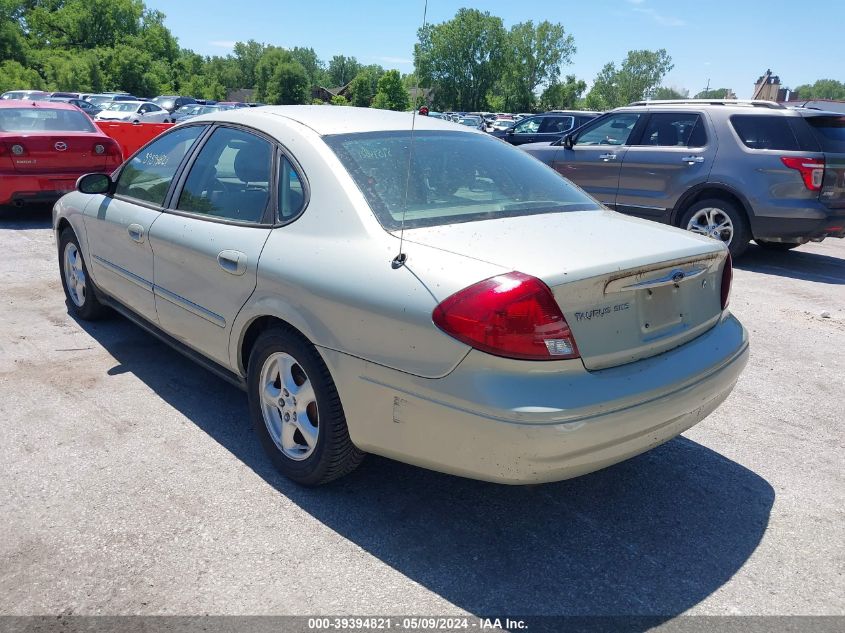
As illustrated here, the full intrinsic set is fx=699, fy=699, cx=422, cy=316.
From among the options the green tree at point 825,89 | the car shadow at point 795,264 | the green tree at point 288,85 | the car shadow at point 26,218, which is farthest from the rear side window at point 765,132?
the green tree at point 825,89

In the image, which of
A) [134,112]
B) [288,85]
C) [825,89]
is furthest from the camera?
[825,89]

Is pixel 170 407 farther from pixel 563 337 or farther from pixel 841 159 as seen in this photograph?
pixel 841 159

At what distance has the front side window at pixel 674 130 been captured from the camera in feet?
27.2

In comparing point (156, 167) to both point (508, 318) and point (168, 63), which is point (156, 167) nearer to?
point (508, 318)

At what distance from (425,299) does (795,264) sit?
24.6 ft

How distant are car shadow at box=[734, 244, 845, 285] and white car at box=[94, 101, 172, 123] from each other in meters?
24.0

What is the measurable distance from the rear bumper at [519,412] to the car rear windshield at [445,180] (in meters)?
0.70

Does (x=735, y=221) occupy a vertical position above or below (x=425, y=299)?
below

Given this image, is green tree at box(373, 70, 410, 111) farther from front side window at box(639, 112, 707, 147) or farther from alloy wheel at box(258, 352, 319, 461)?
front side window at box(639, 112, 707, 147)

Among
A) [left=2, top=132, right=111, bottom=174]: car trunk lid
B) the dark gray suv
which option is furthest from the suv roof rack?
[left=2, top=132, right=111, bottom=174]: car trunk lid

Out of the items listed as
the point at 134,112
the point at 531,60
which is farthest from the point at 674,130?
the point at 531,60

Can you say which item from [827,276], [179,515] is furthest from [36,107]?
[827,276]

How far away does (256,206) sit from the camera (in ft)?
11.0

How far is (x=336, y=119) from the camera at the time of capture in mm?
3480
